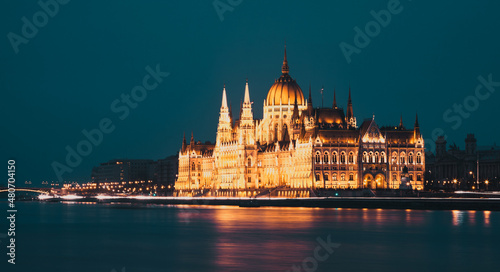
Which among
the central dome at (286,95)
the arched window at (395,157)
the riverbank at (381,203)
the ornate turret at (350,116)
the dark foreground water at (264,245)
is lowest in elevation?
the dark foreground water at (264,245)

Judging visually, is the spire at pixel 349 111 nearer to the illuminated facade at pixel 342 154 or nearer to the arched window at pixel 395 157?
the illuminated facade at pixel 342 154

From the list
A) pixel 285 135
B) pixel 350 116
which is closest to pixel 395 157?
pixel 350 116

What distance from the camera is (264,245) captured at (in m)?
72.4

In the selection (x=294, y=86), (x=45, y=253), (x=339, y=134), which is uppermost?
(x=294, y=86)

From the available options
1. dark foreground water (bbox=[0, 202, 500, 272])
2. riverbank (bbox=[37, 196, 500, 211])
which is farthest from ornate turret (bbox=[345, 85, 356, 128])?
dark foreground water (bbox=[0, 202, 500, 272])

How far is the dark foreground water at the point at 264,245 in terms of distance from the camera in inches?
2372

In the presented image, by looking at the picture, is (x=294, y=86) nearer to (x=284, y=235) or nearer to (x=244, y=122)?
(x=244, y=122)

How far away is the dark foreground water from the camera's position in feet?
198

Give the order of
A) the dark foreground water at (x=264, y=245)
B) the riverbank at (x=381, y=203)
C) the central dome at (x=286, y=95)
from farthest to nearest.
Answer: the central dome at (x=286, y=95), the riverbank at (x=381, y=203), the dark foreground water at (x=264, y=245)

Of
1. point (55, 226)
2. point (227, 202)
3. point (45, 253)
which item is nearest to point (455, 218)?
point (55, 226)

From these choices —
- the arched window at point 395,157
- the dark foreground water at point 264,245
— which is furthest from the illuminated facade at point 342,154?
the dark foreground water at point 264,245

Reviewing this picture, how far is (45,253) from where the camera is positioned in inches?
2699

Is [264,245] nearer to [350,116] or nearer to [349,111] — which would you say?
[350,116]

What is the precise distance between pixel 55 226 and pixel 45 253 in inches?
1342
